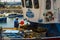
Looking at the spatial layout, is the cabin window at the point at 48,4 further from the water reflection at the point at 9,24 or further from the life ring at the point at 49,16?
the water reflection at the point at 9,24

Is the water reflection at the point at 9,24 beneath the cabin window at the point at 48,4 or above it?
beneath

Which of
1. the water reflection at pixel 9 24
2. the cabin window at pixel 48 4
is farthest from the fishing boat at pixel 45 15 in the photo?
the water reflection at pixel 9 24

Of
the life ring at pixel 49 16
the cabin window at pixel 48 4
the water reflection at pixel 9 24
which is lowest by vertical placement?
the water reflection at pixel 9 24

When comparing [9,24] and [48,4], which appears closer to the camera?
[48,4]

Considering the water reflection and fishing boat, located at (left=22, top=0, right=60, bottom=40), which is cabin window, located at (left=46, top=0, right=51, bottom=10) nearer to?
fishing boat, located at (left=22, top=0, right=60, bottom=40)

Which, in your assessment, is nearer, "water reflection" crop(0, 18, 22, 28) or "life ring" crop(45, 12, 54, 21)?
"life ring" crop(45, 12, 54, 21)

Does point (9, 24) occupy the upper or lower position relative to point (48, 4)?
lower

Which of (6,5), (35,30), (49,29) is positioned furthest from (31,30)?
(6,5)

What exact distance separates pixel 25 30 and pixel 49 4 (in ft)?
1.09

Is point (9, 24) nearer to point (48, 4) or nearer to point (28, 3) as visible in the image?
point (28, 3)

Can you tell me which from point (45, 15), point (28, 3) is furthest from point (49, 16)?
point (28, 3)

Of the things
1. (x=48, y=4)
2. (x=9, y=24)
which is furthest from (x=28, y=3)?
(x=9, y=24)

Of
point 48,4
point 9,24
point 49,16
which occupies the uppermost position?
point 48,4

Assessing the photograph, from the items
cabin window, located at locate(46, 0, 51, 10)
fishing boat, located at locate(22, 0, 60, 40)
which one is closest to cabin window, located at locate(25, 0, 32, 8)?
fishing boat, located at locate(22, 0, 60, 40)
